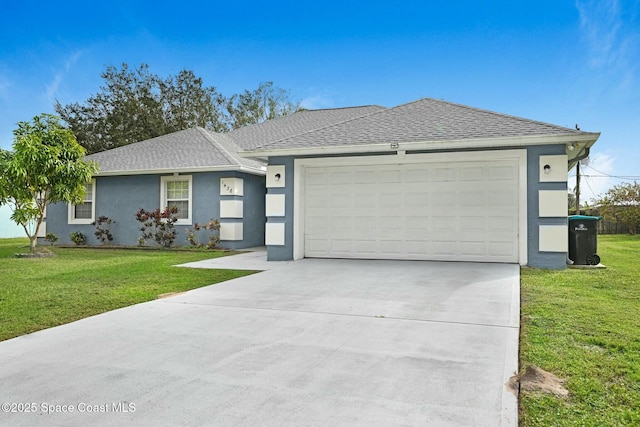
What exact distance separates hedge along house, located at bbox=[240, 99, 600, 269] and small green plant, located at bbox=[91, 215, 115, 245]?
7.98 m

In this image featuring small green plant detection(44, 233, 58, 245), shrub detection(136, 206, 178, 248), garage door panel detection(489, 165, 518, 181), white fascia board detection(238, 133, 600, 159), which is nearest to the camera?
white fascia board detection(238, 133, 600, 159)

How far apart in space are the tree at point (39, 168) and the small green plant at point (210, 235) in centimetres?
342

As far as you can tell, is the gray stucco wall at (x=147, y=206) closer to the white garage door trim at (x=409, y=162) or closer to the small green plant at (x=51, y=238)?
the small green plant at (x=51, y=238)

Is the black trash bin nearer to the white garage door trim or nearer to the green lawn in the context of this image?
the white garage door trim

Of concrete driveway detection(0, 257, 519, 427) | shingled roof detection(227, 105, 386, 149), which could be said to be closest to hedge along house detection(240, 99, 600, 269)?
concrete driveway detection(0, 257, 519, 427)

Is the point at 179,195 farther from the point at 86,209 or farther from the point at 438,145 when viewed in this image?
the point at 438,145

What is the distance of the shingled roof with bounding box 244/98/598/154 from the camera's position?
940cm

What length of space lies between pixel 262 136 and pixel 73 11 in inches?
372

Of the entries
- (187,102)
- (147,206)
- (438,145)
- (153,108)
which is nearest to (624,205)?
(438,145)

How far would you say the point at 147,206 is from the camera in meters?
15.8

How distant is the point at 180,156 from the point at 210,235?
3124 mm

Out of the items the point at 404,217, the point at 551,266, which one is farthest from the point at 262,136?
the point at 551,266

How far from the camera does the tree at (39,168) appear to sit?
12273 millimetres

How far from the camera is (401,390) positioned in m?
3.24
